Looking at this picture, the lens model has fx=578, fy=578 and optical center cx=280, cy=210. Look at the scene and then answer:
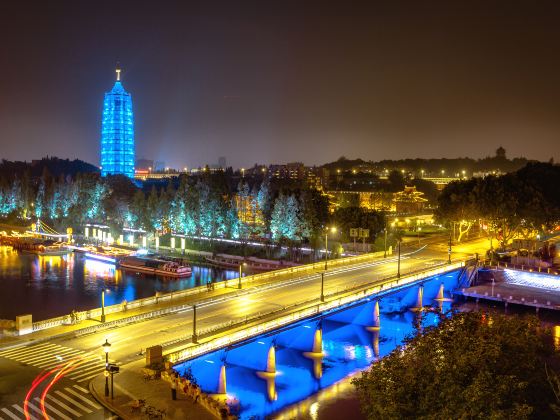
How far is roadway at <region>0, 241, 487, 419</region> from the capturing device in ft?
105

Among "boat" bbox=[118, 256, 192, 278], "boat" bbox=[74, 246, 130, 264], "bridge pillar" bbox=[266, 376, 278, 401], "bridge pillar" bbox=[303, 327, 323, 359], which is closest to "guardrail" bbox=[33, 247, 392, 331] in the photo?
"bridge pillar" bbox=[303, 327, 323, 359]

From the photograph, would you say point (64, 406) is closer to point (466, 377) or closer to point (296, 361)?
point (466, 377)

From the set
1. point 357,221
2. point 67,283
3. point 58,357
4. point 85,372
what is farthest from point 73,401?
point 357,221

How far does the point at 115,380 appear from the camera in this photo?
29.8 meters

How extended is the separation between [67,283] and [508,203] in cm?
6273

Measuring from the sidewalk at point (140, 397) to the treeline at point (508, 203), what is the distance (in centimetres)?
6824

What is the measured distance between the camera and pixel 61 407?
27.2 meters

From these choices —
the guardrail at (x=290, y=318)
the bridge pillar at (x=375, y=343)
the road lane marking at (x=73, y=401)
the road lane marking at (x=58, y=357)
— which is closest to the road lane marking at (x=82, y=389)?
the road lane marking at (x=73, y=401)

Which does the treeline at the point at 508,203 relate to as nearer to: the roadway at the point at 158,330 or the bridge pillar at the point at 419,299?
the bridge pillar at the point at 419,299

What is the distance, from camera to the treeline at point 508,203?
8519 cm

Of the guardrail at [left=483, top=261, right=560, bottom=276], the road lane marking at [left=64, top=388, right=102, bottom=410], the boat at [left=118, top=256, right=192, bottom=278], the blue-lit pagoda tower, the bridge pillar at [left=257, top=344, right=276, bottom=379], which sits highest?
the blue-lit pagoda tower

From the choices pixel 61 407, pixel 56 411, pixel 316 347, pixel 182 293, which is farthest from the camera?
pixel 182 293

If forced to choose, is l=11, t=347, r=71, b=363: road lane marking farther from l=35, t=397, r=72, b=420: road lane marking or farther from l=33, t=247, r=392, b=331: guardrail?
l=35, t=397, r=72, b=420: road lane marking

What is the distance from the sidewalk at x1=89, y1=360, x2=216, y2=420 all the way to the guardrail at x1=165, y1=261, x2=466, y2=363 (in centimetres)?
270
